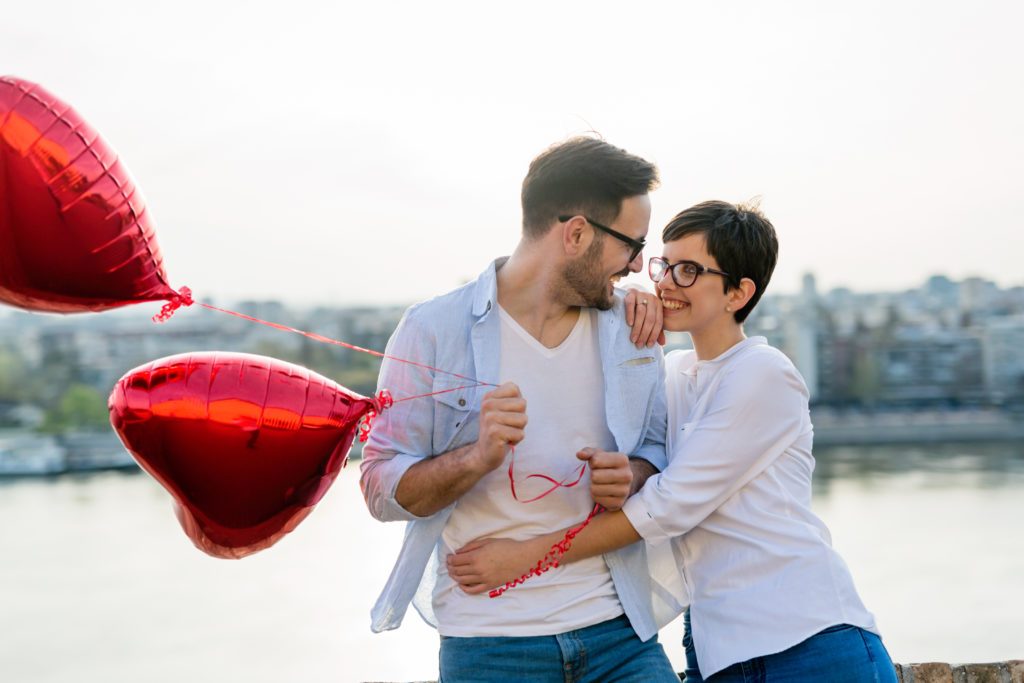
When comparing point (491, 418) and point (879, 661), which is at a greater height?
point (491, 418)

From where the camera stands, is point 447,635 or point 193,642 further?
point 193,642

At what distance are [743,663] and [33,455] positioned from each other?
67.7 feet

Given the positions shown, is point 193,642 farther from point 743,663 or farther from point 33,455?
point 743,663

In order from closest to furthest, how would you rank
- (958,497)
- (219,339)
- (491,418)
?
(491,418), (958,497), (219,339)

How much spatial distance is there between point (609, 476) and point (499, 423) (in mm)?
152

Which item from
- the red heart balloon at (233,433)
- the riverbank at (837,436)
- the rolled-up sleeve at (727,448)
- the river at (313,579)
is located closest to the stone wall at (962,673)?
the rolled-up sleeve at (727,448)

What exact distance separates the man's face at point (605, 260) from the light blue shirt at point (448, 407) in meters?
0.05

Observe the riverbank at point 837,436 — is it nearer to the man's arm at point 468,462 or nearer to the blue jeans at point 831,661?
the man's arm at point 468,462

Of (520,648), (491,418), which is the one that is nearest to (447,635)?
(520,648)

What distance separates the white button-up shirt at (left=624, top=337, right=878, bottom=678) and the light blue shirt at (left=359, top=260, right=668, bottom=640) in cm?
7

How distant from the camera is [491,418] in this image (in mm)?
923

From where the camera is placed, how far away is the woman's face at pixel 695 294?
1062 millimetres

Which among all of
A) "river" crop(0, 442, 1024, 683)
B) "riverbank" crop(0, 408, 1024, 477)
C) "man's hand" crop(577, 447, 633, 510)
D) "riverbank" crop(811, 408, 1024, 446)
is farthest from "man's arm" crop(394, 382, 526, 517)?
"riverbank" crop(811, 408, 1024, 446)

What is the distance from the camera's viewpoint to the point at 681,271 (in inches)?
42.1
